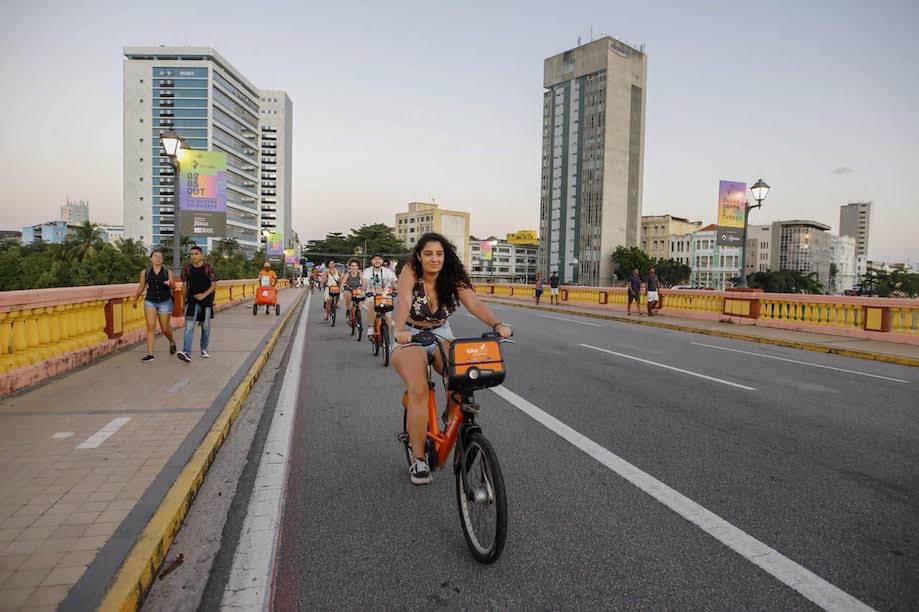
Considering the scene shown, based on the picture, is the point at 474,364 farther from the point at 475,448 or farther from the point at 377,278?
the point at 377,278

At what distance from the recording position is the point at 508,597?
2.81 meters

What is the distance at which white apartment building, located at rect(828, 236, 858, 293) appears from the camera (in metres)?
180

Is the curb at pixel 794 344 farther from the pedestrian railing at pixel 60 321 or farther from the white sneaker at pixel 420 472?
the pedestrian railing at pixel 60 321

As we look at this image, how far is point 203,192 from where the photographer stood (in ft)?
64.4

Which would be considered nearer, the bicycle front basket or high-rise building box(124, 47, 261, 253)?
the bicycle front basket

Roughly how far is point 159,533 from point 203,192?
60.8ft

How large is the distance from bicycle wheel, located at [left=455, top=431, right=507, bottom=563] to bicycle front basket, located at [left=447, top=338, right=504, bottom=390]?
0.30 meters

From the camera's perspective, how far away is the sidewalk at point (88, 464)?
2.86 meters

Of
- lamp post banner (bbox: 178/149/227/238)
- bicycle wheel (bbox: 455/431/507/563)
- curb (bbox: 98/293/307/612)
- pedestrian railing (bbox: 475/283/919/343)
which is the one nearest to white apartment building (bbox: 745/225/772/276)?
pedestrian railing (bbox: 475/283/919/343)

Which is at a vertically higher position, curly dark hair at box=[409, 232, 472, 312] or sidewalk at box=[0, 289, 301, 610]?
curly dark hair at box=[409, 232, 472, 312]

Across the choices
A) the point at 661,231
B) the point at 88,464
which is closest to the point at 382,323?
the point at 88,464

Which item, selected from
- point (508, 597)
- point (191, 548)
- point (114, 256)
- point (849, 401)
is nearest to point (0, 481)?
point (191, 548)

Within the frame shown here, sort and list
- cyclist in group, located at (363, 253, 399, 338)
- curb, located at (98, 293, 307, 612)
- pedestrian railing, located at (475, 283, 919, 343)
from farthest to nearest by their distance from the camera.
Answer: pedestrian railing, located at (475, 283, 919, 343) → cyclist in group, located at (363, 253, 399, 338) → curb, located at (98, 293, 307, 612)

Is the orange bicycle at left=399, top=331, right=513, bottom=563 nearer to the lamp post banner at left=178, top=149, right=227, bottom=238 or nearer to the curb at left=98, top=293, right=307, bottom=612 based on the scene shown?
the curb at left=98, top=293, right=307, bottom=612
